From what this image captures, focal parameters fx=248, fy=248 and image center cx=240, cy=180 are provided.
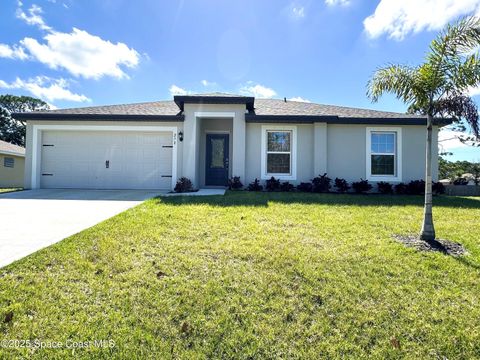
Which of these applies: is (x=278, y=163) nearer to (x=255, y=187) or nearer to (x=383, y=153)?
(x=255, y=187)

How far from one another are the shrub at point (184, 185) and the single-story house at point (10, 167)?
16330 millimetres

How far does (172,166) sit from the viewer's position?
34.2ft

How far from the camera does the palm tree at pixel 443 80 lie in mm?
4363

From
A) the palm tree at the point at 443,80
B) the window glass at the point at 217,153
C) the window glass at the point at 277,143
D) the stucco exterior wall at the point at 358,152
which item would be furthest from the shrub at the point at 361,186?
the window glass at the point at 217,153

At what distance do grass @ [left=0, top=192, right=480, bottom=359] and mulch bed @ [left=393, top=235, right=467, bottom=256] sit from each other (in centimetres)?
18

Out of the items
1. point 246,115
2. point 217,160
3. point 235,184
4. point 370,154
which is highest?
point 246,115

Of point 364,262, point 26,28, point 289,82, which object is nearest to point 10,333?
point 364,262

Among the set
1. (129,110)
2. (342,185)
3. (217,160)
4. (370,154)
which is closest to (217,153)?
(217,160)

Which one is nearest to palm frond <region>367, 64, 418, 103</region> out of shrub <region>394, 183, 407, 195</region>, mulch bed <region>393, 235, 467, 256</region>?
mulch bed <region>393, 235, 467, 256</region>

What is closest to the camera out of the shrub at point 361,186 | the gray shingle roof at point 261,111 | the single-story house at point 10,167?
the shrub at point 361,186

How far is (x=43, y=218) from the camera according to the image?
539 cm

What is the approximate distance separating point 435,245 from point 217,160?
874 cm
